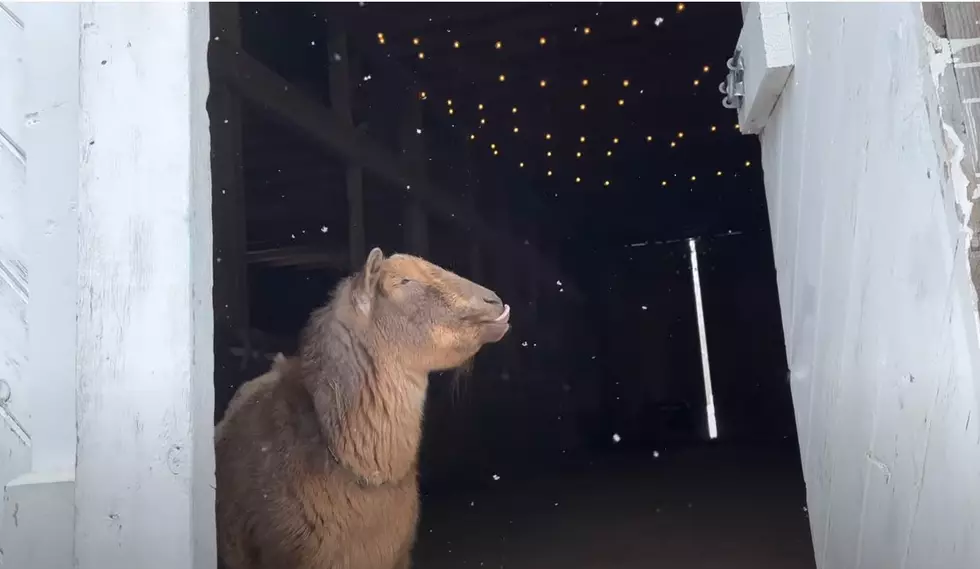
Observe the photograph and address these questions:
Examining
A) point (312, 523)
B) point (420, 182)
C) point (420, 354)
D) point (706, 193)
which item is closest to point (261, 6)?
point (420, 182)

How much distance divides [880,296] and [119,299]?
1.39 m

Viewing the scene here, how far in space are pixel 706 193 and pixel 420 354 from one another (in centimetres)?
807

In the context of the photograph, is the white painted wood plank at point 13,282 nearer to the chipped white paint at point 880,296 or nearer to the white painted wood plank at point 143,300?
the white painted wood plank at point 143,300

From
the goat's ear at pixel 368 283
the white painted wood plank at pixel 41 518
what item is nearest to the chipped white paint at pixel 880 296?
the goat's ear at pixel 368 283

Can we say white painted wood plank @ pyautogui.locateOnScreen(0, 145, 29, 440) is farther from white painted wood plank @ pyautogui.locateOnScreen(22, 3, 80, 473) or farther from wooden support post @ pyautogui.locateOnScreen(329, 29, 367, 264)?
wooden support post @ pyautogui.locateOnScreen(329, 29, 367, 264)

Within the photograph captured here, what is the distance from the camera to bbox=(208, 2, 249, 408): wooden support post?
12.0 ft

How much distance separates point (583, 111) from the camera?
6.10 m

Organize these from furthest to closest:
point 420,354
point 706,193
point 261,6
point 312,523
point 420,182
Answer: point 706,193
point 420,182
point 261,6
point 420,354
point 312,523

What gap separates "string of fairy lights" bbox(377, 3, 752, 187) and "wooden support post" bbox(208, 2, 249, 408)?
114cm

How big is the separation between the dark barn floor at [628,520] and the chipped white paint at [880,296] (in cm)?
165

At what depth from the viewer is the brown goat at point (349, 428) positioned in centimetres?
226

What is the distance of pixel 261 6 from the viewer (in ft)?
13.7

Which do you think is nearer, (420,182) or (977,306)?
(977,306)

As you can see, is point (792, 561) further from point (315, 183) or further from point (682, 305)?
point (682, 305)
